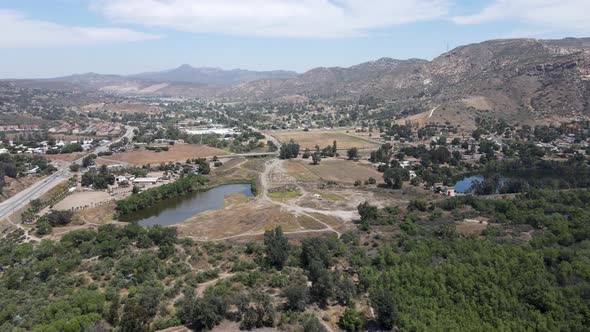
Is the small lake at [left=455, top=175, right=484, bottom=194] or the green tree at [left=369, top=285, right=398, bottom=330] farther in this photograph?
the small lake at [left=455, top=175, right=484, bottom=194]

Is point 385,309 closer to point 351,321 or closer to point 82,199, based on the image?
point 351,321

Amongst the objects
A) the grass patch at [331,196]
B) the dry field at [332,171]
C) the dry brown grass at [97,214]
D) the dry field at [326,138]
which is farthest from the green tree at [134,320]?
the dry field at [326,138]

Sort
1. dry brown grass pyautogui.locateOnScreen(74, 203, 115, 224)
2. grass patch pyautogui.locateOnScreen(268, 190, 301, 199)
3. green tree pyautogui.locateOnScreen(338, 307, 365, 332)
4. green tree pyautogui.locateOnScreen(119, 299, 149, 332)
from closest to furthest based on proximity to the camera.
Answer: green tree pyautogui.locateOnScreen(119, 299, 149, 332), green tree pyautogui.locateOnScreen(338, 307, 365, 332), dry brown grass pyautogui.locateOnScreen(74, 203, 115, 224), grass patch pyautogui.locateOnScreen(268, 190, 301, 199)

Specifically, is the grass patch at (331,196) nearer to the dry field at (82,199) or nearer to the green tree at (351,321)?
the dry field at (82,199)

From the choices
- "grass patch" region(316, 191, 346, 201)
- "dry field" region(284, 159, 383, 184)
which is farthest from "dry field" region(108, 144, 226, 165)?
"grass patch" region(316, 191, 346, 201)

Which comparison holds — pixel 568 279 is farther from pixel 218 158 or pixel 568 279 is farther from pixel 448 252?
pixel 218 158

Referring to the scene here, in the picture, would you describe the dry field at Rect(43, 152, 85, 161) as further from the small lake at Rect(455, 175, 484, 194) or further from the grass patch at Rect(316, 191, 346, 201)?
the small lake at Rect(455, 175, 484, 194)

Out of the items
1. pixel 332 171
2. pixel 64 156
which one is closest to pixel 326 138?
pixel 332 171
